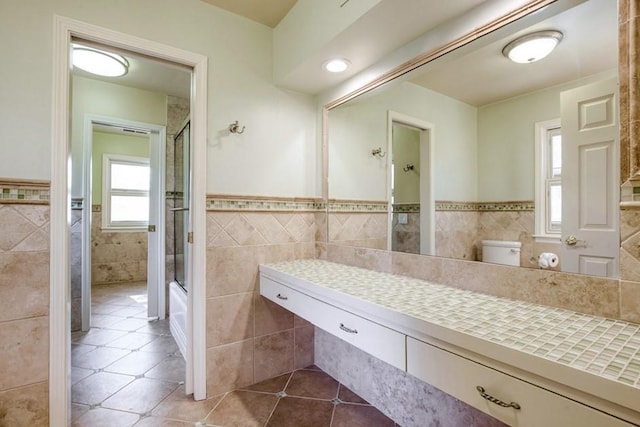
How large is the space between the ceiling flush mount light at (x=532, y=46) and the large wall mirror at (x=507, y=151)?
17mm

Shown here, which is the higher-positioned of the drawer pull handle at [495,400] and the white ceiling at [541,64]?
the white ceiling at [541,64]

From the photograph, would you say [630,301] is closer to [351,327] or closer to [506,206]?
[506,206]

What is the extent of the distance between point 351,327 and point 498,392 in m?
0.57

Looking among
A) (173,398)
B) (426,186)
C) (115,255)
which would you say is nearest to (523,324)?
(426,186)

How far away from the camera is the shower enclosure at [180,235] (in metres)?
2.54

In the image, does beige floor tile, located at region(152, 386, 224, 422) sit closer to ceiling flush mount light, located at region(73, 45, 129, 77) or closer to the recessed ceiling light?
the recessed ceiling light

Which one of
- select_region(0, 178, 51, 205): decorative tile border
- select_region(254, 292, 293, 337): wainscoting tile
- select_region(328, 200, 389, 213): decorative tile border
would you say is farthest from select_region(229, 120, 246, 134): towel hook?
select_region(254, 292, 293, 337): wainscoting tile

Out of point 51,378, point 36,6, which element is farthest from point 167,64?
point 51,378

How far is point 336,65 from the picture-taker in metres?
1.85

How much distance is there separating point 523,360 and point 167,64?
2.19 metres

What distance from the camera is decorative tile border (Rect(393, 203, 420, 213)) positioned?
5.58 ft

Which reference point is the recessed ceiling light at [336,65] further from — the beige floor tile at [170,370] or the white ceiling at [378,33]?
the beige floor tile at [170,370]

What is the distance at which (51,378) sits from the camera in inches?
57.9

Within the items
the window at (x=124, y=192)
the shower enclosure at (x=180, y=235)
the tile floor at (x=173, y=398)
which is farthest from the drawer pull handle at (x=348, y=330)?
the window at (x=124, y=192)
